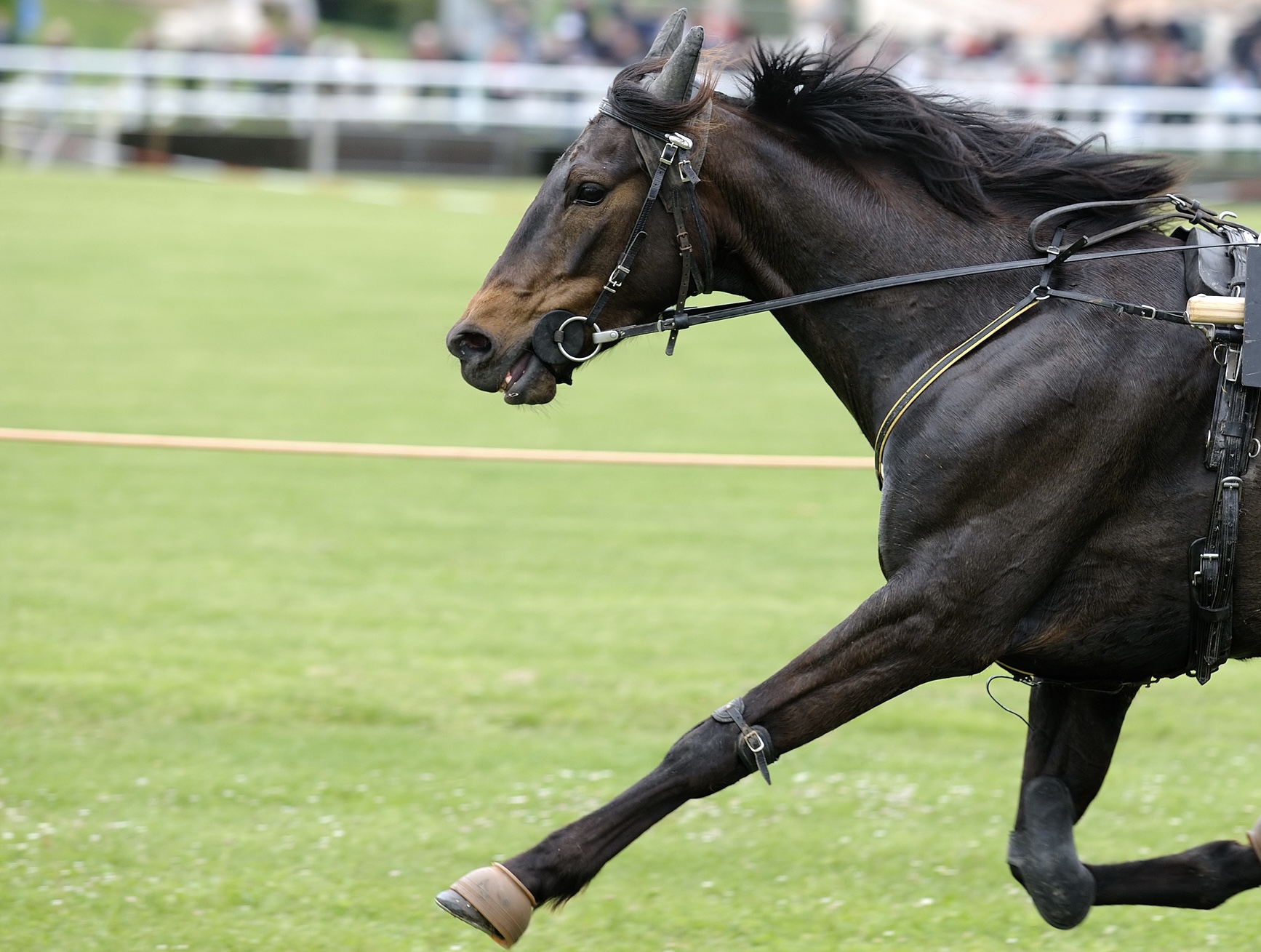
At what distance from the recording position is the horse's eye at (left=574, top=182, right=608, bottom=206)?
415 cm

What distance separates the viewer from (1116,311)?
13.2 feet

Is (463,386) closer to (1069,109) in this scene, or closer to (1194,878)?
(1194,878)

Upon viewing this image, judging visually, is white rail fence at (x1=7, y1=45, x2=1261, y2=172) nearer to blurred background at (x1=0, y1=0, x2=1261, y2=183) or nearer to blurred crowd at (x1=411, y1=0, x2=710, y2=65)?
blurred background at (x1=0, y1=0, x2=1261, y2=183)

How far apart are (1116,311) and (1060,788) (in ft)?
4.44

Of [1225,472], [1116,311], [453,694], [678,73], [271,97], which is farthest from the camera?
[271,97]

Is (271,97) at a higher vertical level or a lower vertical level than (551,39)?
lower

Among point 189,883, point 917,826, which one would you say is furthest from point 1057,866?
point 189,883

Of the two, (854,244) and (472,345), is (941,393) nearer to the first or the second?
(854,244)

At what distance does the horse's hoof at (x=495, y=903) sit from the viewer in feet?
12.4

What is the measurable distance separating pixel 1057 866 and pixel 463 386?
37.6 ft

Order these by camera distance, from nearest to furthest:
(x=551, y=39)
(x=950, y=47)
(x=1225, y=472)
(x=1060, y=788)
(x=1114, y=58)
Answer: (x=1225, y=472) < (x=1060, y=788) < (x=1114, y=58) < (x=551, y=39) < (x=950, y=47)

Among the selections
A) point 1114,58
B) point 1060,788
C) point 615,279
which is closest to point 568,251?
point 615,279

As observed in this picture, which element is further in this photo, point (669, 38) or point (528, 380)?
point (669, 38)

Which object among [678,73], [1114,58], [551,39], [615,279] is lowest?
[615,279]
